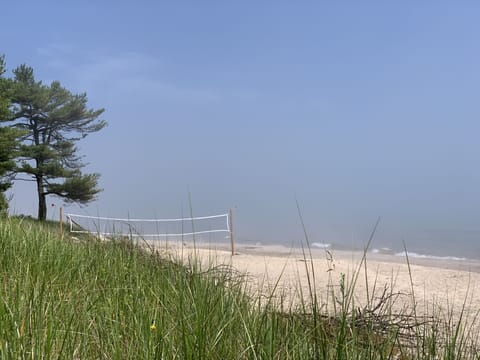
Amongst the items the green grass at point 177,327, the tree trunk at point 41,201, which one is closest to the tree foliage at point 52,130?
the tree trunk at point 41,201

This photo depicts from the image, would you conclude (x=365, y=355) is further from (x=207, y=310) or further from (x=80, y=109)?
(x=80, y=109)

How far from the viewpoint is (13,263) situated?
4.98 m

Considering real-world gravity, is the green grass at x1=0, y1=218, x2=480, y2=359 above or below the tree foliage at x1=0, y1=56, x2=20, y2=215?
below

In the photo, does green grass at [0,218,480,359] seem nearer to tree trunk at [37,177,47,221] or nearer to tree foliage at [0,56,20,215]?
tree foliage at [0,56,20,215]

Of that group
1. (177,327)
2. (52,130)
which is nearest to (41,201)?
(52,130)

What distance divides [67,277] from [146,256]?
1.19m

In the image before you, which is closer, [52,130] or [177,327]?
[177,327]

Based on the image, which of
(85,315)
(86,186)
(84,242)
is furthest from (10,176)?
(85,315)

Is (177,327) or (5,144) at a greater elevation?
(5,144)

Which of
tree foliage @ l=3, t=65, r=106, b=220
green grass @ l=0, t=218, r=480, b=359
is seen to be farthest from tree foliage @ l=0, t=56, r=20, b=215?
green grass @ l=0, t=218, r=480, b=359

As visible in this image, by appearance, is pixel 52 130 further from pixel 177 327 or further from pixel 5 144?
pixel 177 327

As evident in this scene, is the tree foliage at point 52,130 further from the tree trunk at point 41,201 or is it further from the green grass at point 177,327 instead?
the green grass at point 177,327

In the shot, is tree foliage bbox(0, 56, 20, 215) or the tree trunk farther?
the tree trunk

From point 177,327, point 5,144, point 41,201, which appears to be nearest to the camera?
point 177,327
